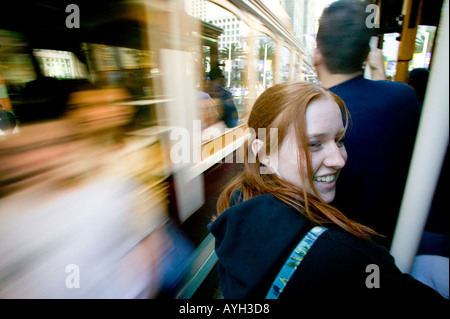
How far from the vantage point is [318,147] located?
95 centimetres

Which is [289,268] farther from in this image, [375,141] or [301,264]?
[375,141]

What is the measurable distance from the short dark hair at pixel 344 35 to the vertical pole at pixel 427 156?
663mm

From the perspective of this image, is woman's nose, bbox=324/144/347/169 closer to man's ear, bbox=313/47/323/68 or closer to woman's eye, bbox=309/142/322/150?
woman's eye, bbox=309/142/322/150

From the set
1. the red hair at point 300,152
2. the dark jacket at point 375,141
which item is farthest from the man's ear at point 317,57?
the red hair at point 300,152

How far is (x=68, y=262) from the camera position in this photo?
1.11 m

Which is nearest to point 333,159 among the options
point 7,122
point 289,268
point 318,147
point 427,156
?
point 318,147

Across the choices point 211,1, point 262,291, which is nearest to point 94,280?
point 262,291

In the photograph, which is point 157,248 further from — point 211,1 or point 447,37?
point 211,1

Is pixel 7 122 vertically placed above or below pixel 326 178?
above

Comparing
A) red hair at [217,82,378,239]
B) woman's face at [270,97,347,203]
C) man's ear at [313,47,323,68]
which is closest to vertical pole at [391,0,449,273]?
red hair at [217,82,378,239]

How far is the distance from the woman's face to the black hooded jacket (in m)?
0.22

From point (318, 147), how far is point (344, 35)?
2.50 feet

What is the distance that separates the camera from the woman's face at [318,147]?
91 cm
